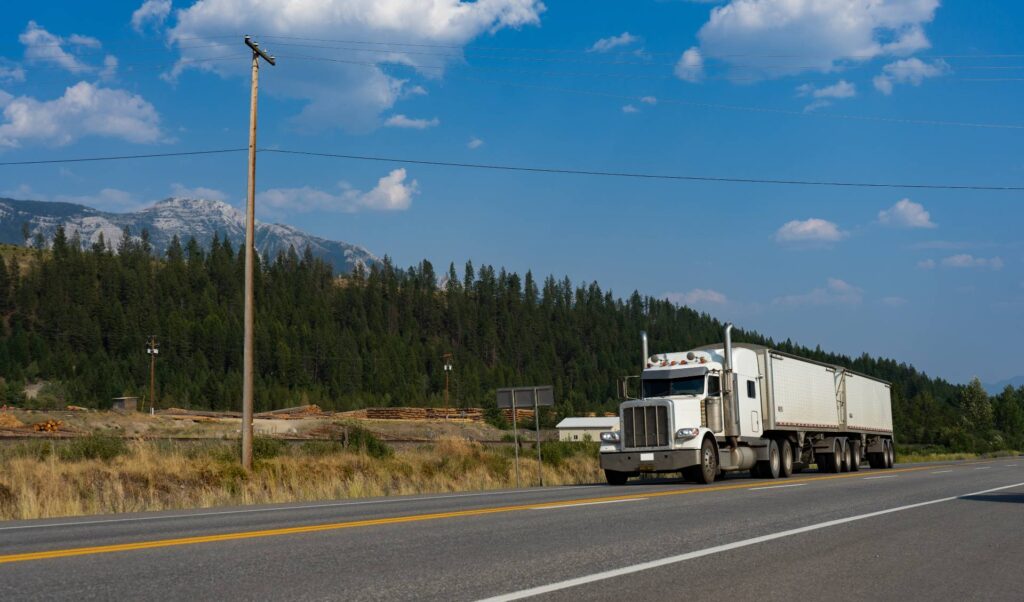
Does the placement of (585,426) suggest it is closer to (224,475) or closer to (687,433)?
(687,433)

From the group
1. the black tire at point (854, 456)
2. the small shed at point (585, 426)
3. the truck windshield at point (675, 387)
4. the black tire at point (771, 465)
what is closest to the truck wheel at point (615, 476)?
the truck windshield at point (675, 387)

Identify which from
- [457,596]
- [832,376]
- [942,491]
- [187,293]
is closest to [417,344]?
[187,293]

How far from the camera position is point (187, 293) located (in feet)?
550

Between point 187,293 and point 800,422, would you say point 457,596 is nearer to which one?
point 800,422

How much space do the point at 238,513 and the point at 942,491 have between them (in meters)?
13.3

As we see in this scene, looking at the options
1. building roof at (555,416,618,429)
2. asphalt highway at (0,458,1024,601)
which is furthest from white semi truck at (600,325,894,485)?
building roof at (555,416,618,429)

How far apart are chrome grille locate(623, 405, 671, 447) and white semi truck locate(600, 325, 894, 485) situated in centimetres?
2

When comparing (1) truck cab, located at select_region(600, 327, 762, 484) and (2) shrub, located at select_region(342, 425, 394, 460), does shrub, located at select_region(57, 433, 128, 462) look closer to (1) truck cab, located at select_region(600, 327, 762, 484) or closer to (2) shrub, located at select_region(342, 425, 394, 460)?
(2) shrub, located at select_region(342, 425, 394, 460)

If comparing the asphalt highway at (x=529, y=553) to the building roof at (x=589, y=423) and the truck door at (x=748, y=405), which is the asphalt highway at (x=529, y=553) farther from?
the building roof at (x=589, y=423)

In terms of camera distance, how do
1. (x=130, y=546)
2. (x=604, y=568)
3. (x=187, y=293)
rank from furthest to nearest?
(x=187, y=293) < (x=130, y=546) < (x=604, y=568)

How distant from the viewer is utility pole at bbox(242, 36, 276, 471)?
79.5ft

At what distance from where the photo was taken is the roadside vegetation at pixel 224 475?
64.1 ft

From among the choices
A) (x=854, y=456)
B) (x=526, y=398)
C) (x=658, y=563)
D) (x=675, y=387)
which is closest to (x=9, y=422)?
(x=526, y=398)

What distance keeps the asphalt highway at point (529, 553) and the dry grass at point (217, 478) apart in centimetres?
644
